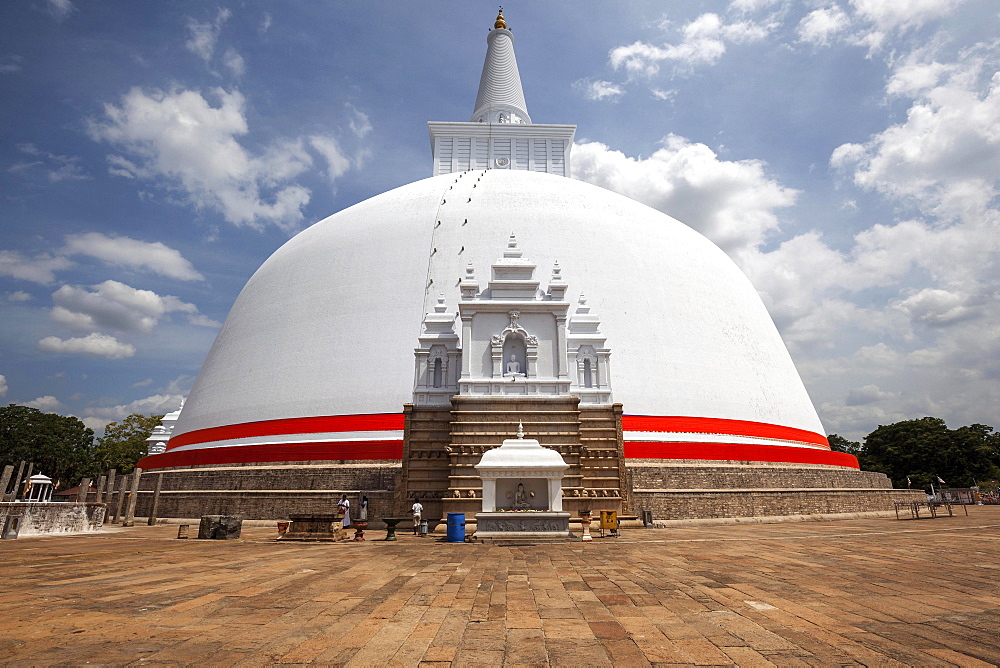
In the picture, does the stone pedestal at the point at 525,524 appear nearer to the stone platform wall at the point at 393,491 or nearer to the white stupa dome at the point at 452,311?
the stone platform wall at the point at 393,491

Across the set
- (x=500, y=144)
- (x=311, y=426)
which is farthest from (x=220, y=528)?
(x=500, y=144)

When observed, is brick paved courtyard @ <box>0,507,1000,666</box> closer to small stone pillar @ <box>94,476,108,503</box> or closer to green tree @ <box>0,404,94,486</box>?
small stone pillar @ <box>94,476,108,503</box>

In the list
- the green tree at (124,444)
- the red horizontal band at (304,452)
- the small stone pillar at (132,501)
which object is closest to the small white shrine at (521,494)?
the red horizontal band at (304,452)

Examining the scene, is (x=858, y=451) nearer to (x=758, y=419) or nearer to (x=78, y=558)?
(x=758, y=419)

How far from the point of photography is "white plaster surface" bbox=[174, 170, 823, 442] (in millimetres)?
20438

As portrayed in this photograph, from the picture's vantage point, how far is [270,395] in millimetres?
20953

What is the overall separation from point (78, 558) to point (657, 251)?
846 inches

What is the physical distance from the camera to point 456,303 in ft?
69.5

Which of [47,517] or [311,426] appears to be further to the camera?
[311,426]

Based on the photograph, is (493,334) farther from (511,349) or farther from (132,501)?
(132,501)

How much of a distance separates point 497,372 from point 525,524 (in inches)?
234

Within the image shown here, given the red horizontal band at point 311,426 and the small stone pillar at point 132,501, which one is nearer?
the red horizontal band at point 311,426

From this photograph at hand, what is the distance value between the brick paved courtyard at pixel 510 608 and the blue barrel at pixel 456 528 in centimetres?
260

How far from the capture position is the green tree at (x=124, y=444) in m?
39.6
